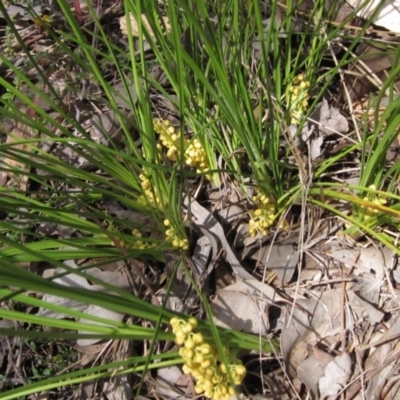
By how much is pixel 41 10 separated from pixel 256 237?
2.83ft

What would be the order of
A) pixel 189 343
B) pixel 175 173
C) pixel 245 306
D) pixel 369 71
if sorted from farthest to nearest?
pixel 369 71
pixel 245 306
pixel 175 173
pixel 189 343

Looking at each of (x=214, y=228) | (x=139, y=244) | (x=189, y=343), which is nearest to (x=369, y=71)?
(x=214, y=228)

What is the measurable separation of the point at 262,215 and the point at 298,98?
0.22 meters

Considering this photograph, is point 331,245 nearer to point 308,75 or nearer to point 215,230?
point 215,230

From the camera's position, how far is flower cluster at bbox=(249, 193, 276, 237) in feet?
3.12

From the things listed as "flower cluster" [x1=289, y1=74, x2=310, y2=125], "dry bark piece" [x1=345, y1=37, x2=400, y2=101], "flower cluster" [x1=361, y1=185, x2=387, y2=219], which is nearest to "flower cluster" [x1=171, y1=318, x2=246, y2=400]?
"flower cluster" [x1=361, y1=185, x2=387, y2=219]

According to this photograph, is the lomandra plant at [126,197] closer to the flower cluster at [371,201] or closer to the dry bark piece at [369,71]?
the flower cluster at [371,201]

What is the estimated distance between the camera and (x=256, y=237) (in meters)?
1.00

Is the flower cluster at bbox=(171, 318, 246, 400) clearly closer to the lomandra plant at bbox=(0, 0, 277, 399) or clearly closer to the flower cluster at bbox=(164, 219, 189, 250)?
the lomandra plant at bbox=(0, 0, 277, 399)

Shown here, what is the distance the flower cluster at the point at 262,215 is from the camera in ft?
3.12

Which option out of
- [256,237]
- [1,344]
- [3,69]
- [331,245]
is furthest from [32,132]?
[331,245]

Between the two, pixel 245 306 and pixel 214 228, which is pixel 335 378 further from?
pixel 214 228

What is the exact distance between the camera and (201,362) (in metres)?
0.72

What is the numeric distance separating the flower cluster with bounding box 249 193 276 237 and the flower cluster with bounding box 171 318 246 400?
0.83 ft
